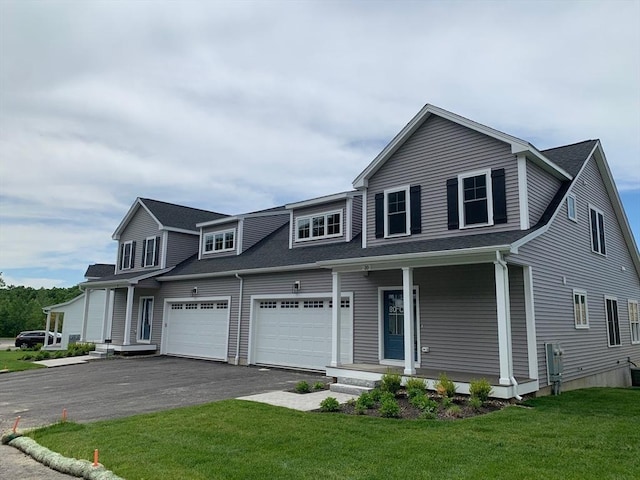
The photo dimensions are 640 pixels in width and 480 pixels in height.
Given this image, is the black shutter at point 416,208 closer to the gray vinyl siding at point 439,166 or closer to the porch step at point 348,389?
the gray vinyl siding at point 439,166

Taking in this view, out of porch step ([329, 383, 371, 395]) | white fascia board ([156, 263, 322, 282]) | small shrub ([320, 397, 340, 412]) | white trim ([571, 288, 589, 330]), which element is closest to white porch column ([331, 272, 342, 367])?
porch step ([329, 383, 371, 395])

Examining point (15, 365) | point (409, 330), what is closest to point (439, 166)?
point (409, 330)

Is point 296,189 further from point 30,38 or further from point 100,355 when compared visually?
point 30,38

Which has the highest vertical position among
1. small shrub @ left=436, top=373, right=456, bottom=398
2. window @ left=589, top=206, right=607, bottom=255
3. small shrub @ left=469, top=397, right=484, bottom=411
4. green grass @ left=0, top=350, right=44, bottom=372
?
window @ left=589, top=206, right=607, bottom=255

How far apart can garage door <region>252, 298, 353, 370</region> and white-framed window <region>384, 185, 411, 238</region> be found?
259cm

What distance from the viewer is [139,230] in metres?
23.6

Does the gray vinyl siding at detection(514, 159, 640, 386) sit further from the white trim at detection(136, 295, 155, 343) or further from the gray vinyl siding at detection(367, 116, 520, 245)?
the white trim at detection(136, 295, 155, 343)

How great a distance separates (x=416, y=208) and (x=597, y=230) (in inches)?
256

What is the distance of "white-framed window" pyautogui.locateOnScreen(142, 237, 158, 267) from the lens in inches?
876

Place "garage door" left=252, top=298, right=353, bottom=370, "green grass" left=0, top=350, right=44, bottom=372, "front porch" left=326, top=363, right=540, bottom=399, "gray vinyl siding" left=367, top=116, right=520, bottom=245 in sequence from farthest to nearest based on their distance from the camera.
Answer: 1. "green grass" left=0, top=350, right=44, bottom=372
2. "garage door" left=252, top=298, right=353, bottom=370
3. "gray vinyl siding" left=367, top=116, right=520, bottom=245
4. "front porch" left=326, top=363, right=540, bottom=399

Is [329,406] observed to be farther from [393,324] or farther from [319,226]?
[319,226]

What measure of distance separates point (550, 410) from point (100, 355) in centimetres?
1838

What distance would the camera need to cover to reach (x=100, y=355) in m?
20.0

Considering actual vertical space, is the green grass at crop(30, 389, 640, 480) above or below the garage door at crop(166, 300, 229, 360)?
below
